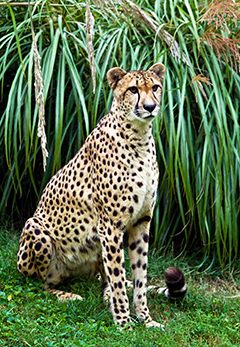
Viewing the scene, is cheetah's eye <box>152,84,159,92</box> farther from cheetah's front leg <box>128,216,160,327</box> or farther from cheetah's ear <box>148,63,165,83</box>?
cheetah's front leg <box>128,216,160,327</box>

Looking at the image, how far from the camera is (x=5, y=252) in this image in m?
3.93

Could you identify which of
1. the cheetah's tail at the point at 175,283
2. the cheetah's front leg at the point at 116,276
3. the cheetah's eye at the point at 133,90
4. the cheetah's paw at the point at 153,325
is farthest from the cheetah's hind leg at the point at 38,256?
the cheetah's eye at the point at 133,90

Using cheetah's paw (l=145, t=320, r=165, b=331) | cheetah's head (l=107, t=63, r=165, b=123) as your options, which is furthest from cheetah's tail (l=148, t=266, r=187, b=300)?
cheetah's head (l=107, t=63, r=165, b=123)

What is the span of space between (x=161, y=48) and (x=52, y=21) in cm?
109

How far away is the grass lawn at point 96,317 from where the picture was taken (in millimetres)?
2750

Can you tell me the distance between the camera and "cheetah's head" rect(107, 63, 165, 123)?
112 inches

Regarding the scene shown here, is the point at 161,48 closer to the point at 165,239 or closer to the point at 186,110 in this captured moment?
the point at 186,110

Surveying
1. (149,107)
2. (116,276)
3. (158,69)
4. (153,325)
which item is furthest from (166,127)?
(153,325)

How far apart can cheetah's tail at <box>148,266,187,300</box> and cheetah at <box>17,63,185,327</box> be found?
0.55 ft

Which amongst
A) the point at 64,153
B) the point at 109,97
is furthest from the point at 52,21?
the point at 64,153

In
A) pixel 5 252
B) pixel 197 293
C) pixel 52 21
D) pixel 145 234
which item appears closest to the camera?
pixel 145 234

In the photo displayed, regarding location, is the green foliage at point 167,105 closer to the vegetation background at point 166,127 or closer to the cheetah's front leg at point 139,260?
the vegetation background at point 166,127

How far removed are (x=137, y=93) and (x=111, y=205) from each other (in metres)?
0.74

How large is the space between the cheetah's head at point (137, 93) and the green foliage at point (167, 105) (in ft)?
3.01
